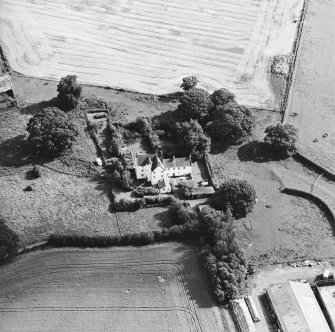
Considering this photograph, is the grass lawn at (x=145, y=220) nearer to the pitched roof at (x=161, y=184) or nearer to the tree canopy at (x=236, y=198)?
the pitched roof at (x=161, y=184)

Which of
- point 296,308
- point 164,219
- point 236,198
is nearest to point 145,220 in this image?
point 164,219

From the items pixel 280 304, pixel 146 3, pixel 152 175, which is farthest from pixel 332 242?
pixel 146 3

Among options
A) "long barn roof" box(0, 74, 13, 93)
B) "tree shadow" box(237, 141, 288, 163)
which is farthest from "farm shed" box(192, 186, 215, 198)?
"long barn roof" box(0, 74, 13, 93)

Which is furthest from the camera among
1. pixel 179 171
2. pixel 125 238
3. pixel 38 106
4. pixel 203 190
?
pixel 38 106

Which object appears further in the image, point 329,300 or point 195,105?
point 195,105

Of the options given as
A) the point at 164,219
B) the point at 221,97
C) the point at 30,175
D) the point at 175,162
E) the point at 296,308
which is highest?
the point at 221,97

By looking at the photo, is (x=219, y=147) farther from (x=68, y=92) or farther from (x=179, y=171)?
(x=68, y=92)

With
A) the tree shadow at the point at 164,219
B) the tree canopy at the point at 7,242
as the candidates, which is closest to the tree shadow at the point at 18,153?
the tree canopy at the point at 7,242
